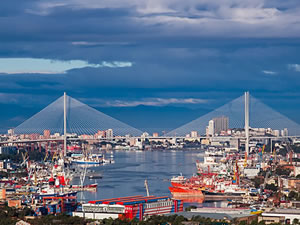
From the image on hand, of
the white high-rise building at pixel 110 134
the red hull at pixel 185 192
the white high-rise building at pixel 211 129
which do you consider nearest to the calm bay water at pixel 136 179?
the red hull at pixel 185 192

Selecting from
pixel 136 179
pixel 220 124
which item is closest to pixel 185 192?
pixel 136 179

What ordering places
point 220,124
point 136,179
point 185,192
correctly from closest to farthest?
point 185,192
point 136,179
point 220,124

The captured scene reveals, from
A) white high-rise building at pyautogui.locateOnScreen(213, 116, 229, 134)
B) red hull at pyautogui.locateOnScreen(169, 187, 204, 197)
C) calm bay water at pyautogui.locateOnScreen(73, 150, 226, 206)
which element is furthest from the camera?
white high-rise building at pyautogui.locateOnScreen(213, 116, 229, 134)

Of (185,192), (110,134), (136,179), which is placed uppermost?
(110,134)

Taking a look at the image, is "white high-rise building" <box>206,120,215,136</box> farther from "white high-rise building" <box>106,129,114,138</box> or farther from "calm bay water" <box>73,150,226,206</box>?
"calm bay water" <box>73,150,226,206</box>

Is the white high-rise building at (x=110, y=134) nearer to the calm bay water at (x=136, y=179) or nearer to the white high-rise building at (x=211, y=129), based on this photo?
the white high-rise building at (x=211, y=129)

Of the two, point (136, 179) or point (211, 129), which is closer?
point (136, 179)

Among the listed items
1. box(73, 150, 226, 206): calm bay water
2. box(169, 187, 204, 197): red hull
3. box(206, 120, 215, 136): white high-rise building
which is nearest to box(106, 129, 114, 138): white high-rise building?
box(206, 120, 215, 136): white high-rise building

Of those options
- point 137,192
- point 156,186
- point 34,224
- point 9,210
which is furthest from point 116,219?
point 156,186

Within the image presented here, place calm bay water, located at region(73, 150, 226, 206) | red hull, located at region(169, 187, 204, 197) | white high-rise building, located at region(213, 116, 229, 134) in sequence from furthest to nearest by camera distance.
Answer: white high-rise building, located at region(213, 116, 229, 134) → red hull, located at region(169, 187, 204, 197) → calm bay water, located at region(73, 150, 226, 206)

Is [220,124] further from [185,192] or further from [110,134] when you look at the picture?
[185,192]

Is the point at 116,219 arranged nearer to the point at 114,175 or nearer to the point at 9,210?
the point at 9,210

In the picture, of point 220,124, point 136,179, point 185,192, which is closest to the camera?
point 185,192
